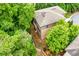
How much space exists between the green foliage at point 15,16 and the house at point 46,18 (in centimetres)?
9

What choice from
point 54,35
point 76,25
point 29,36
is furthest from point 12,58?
point 76,25

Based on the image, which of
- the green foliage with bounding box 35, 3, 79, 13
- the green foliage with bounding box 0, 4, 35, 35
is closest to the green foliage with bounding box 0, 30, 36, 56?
the green foliage with bounding box 0, 4, 35, 35

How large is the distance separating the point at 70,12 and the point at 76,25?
20 cm

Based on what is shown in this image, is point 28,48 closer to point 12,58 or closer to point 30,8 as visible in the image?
point 12,58

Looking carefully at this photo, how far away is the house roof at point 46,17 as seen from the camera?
279 centimetres

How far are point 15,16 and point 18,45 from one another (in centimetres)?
37

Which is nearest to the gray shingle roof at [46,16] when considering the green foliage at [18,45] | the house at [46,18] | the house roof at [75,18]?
the house at [46,18]

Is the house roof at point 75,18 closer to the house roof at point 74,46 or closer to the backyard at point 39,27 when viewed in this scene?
the backyard at point 39,27

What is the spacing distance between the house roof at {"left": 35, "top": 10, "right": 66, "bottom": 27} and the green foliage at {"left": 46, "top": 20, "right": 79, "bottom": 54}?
74 millimetres

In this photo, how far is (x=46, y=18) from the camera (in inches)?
111

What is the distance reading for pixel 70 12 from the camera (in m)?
2.87

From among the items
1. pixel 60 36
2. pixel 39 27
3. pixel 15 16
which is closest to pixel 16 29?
pixel 15 16

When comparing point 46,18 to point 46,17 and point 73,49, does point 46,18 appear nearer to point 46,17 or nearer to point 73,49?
point 46,17

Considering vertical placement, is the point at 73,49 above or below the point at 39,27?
below
